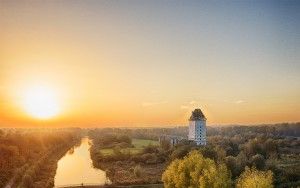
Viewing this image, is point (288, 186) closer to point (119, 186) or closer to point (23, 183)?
point (119, 186)

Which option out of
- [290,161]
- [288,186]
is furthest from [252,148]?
[288,186]

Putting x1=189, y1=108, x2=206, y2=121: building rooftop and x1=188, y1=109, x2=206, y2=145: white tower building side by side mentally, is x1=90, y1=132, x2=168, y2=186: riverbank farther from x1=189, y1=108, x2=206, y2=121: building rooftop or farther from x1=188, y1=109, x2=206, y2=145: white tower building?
x1=189, y1=108, x2=206, y2=121: building rooftop

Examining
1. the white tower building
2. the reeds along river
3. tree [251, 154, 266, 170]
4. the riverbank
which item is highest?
the white tower building

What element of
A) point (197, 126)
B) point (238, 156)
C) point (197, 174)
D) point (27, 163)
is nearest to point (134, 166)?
point (27, 163)

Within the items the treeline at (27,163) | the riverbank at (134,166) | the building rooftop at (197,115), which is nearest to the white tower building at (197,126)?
the building rooftop at (197,115)

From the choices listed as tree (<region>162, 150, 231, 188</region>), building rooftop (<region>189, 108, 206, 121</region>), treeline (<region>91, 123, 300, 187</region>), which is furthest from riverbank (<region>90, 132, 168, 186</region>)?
tree (<region>162, 150, 231, 188</region>)

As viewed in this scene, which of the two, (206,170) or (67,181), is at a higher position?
(206,170)

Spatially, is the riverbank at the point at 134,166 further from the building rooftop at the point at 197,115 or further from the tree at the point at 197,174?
the tree at the point at 197,174

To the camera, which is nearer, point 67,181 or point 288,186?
point 288,186
